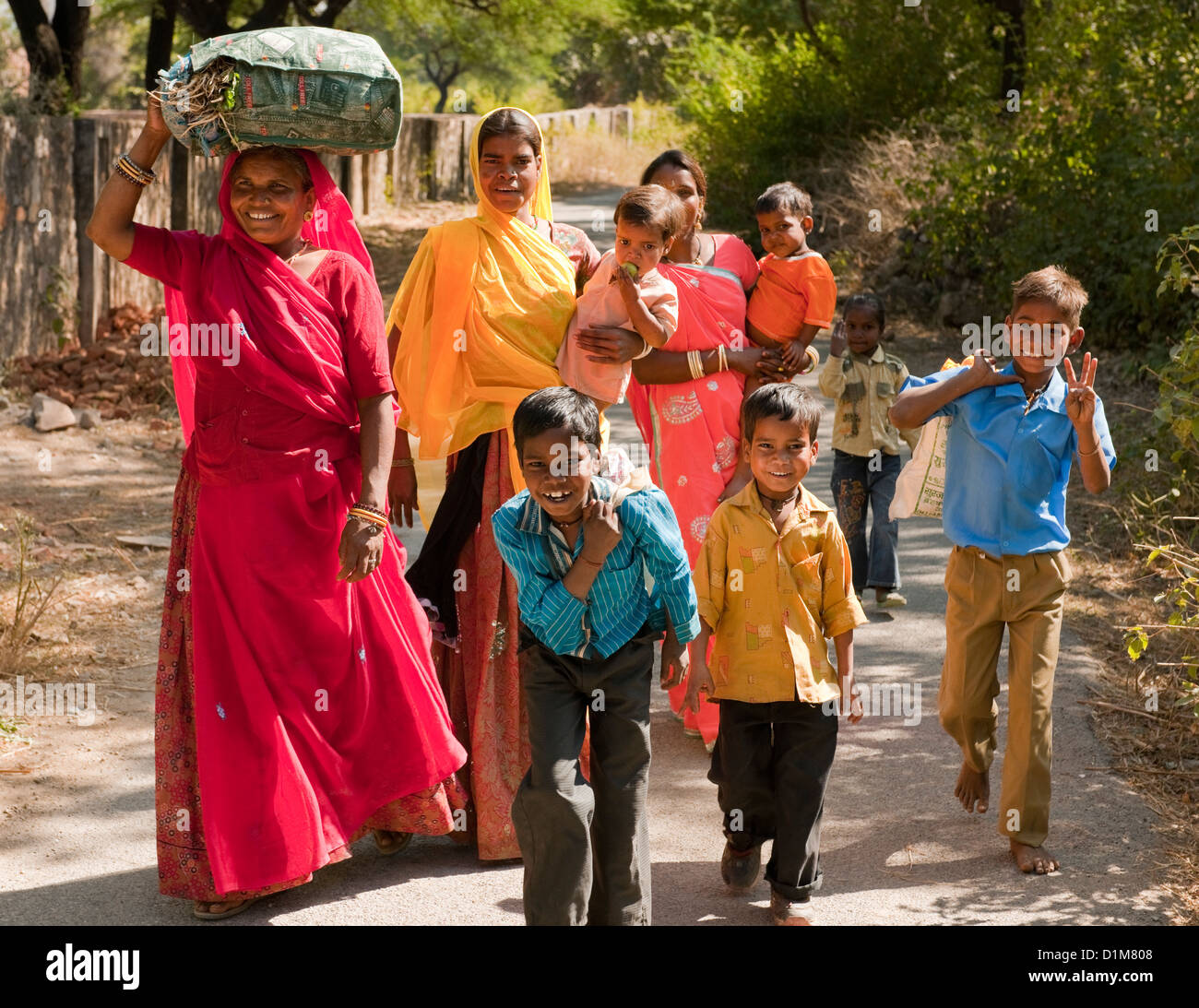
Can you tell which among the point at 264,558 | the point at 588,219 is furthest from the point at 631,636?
the point at 588,219

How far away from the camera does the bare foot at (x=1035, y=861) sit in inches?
164

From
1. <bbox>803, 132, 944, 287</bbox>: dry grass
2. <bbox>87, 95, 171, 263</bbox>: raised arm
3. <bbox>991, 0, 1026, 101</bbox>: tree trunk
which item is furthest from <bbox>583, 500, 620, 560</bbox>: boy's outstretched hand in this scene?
<bbox>991, 0, 1026, 101</bbox>: tree trunk

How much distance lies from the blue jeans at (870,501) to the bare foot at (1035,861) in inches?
106

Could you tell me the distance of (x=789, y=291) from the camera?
5145 millimetres

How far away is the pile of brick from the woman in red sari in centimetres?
656

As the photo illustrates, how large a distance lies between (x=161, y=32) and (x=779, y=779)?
44.5ft

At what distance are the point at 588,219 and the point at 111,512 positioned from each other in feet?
44.2

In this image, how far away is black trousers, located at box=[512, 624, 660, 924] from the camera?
342 cm

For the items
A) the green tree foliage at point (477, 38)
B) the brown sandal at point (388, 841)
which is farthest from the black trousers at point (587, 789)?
the green tree foliage at point (477, 38)

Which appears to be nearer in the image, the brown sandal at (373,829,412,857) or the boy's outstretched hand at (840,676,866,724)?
the boy's outstretched hand at (840,676,866,724)

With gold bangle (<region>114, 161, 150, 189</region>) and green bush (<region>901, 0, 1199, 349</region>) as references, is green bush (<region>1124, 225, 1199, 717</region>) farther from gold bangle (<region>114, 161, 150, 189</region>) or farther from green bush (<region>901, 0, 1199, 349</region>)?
gold bangle (<region>114, 161, 150, 189</region>)

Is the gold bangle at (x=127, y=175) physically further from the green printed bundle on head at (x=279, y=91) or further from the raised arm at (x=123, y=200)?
the green printed bundle on head at (x=279, y=91)
